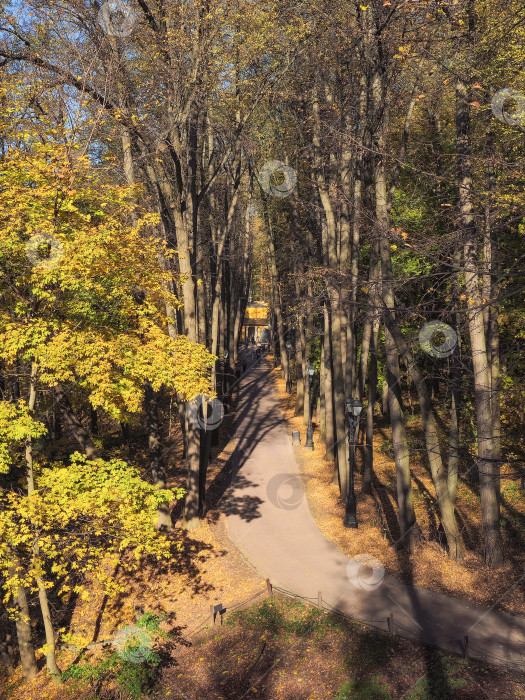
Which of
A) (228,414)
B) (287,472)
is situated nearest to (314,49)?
(287,472)

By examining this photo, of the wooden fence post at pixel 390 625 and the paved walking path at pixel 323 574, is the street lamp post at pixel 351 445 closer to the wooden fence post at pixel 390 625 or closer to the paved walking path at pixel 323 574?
the paved walking path at pixel 323 574

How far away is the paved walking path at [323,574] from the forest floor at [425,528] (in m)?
0.39

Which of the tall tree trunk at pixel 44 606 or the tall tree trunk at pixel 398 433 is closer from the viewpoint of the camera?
the tall tree trunk at pixel 44 606

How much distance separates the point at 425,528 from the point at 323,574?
145 inches

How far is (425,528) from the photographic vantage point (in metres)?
14.7

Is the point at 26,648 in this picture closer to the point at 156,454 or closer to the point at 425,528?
the point at 156,454

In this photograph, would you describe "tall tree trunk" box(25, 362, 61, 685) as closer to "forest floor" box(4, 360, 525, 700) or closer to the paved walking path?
"forest floor" box(4, 360, 525, 700)

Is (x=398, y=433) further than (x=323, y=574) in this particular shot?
Yes

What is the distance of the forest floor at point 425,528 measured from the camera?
11633mm

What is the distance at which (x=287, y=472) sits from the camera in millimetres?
20531

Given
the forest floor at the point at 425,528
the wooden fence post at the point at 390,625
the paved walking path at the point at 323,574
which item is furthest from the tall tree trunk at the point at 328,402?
the wooden fence post at the point at 390,625

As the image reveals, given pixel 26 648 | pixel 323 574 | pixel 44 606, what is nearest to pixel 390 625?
pixel 323 574

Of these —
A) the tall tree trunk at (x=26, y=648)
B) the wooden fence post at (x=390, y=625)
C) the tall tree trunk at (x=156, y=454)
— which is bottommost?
the tall tree trunk at (x=26, y=648)

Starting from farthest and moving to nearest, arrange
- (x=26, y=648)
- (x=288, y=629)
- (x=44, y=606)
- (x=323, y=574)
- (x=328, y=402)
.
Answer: (x=328, y=402) < (x=323, y=574) < (x=26, y=648) < (x=288, y=629) < (x=44, y=606)
